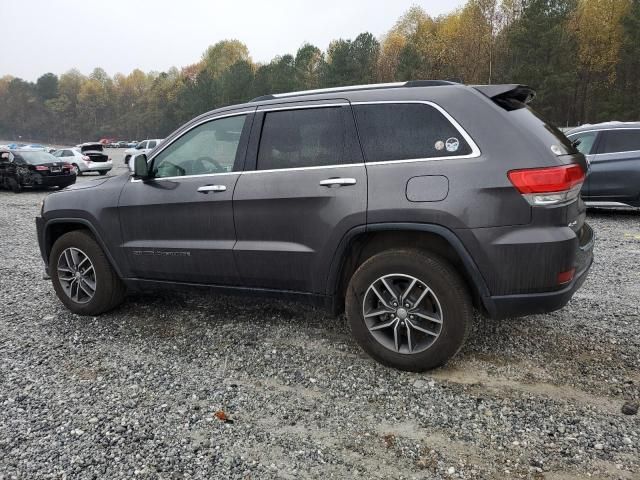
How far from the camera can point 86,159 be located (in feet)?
82.6

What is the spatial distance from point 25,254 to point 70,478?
621cm

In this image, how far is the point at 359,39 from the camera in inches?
2323

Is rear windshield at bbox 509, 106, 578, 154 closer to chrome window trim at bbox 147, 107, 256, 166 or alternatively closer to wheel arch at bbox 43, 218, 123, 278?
chrome window trim at bbox 147, 107, 256, 166

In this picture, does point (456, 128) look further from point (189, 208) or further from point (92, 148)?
point (92, 148)

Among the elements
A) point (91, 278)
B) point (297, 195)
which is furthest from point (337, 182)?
point (91, 278)

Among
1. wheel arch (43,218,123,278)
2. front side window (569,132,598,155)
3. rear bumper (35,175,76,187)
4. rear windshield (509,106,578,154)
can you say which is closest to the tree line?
front side window (569,132,598,155)

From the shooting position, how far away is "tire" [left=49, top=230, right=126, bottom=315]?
447cm

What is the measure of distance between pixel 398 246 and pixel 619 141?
7808 millimetres

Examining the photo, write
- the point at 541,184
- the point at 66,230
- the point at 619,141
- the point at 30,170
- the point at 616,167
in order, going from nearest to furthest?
the point at 541,184
the point at 66,230
the point at 616,167
the point at 619,141
the point at 30,170

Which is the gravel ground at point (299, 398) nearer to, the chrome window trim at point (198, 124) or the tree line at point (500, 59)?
the chrome window trim at point (198, 124)

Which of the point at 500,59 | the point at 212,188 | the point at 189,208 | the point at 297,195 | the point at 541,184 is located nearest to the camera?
the point at 541,184

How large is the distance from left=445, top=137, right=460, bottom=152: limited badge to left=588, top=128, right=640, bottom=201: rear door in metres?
7.28

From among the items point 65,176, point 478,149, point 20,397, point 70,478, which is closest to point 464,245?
point 478,149

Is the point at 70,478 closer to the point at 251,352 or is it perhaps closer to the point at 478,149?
the point at 251,352
